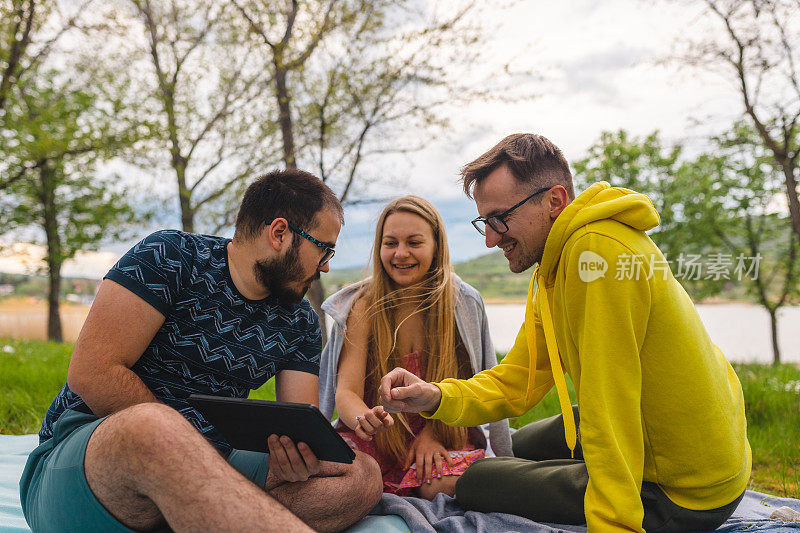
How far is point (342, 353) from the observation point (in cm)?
349

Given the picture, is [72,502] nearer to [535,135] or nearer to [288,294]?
[288,294]

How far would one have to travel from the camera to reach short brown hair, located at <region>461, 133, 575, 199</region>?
2307 mm

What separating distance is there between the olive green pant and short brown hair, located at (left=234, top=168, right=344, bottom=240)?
60.0 inches

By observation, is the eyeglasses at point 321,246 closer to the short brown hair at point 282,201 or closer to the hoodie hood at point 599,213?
the short brown hair at point 282,201

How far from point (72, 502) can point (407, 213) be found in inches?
88.8

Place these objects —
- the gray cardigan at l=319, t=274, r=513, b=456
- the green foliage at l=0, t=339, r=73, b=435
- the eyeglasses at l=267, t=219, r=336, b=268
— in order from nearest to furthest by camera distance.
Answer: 1. the eyeglasses at l=267, t=219, r=336, b=268
2. the gray cardigan at l=319, t=274, r=513, b=456
3. the green foliage at l=0, t=339, r=73, b=435

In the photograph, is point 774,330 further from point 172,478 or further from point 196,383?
point 172,478

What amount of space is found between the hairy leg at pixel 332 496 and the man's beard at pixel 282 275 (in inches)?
30.6


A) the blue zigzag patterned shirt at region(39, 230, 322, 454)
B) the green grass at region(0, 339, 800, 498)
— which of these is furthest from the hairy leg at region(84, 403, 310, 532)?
the green grass at region(0, 339, 800, 498)

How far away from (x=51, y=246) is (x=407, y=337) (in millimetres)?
13326

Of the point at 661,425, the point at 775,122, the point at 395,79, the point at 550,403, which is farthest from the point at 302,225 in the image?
the point at 775,122

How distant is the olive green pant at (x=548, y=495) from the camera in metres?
2.15

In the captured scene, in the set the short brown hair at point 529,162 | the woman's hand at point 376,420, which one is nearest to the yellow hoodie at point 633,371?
the short brown hair at point 529,162

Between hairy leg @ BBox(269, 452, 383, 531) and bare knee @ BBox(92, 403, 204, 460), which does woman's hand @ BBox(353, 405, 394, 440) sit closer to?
hairy leg @ BBox(269, 452, 383, 531)
